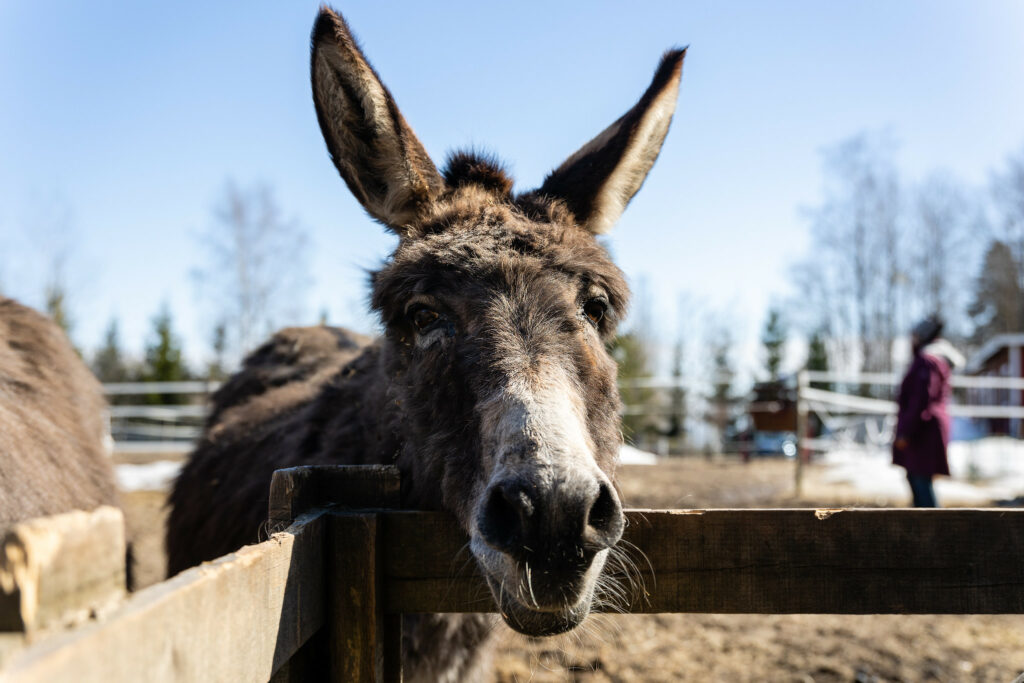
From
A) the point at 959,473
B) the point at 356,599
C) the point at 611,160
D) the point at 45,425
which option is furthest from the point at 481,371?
the point at 959,473

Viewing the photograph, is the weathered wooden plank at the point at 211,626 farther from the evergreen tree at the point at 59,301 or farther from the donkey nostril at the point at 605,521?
the evergreen tree at the point at 59,301

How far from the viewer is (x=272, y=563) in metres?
1.14

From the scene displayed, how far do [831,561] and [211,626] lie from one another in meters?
1.35

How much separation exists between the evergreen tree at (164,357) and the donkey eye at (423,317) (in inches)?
1493

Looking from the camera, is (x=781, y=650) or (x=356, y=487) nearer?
(x=356, y=487)

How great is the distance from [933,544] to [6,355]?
389 centimetres

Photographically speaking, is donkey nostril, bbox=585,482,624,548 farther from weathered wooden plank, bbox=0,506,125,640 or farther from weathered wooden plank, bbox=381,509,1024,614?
weathered wooden plank, bbox=0,506,125,640

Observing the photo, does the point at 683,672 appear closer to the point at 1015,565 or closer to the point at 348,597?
the point at 1015,565

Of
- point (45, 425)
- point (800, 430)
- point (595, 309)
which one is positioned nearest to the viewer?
A: point (595, 309)

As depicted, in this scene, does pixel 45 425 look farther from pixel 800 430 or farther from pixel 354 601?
pixel 800 430

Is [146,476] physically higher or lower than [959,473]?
higher

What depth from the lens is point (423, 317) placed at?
93.0 inches

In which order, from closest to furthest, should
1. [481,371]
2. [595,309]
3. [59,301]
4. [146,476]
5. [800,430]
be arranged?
[481,371]
[595,309]
[800,430]
[146,476]
[59,301]

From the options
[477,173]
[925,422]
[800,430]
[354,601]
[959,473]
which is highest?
[477,173]
